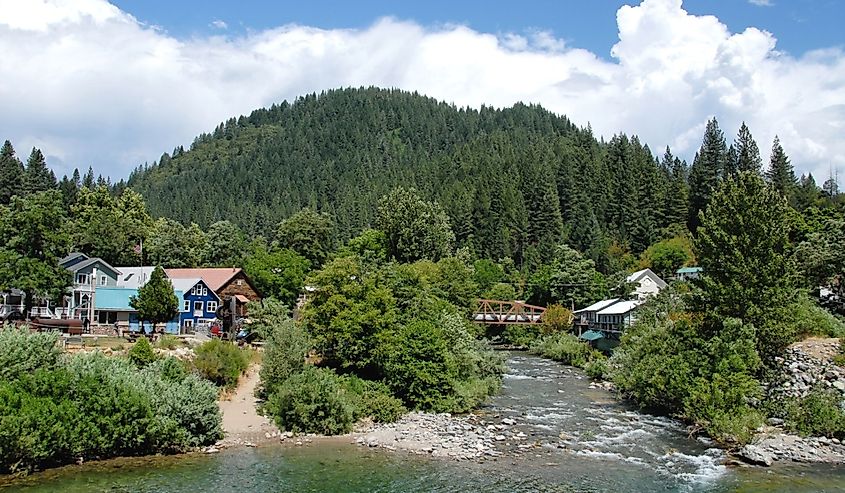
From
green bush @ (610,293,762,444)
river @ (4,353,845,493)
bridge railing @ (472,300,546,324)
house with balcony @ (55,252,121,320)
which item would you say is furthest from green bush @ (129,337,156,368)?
bridge railing @ (472,300,546,324)

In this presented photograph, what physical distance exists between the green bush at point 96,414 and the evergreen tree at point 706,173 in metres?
85.9

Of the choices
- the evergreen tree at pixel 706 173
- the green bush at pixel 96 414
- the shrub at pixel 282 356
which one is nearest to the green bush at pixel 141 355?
the green bush at pixel 96 414

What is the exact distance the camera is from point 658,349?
4075 cm

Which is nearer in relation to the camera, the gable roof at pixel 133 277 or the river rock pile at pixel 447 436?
the river rock pile at pixel 447 436

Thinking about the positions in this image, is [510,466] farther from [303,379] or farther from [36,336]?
[36,336]

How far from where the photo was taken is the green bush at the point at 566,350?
62603mm

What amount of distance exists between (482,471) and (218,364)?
19.4m

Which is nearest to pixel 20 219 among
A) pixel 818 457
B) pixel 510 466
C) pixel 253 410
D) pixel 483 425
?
pixel 253 410

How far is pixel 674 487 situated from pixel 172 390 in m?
22.1

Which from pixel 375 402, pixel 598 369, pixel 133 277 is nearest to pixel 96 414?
pixel 375 402

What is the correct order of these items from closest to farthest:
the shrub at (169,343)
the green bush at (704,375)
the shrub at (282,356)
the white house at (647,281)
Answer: the green bush at (704,375)
the shrub at (282,356)
the shrub at (169,343)
the white house at (647,281)

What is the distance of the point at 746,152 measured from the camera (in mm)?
97688

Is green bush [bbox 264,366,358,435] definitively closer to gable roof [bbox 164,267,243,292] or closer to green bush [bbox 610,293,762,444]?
green bush [bbox 610,293,762,444]

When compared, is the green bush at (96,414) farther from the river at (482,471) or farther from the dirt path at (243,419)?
the dirt path at (243,419)
